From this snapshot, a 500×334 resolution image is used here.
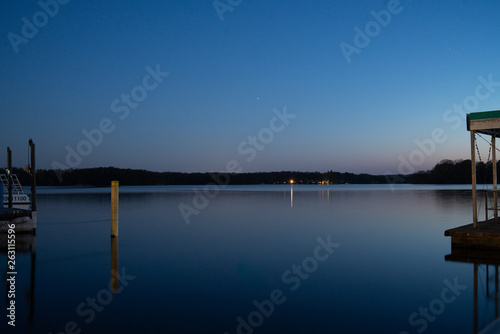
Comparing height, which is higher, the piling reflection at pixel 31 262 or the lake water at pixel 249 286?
the piling reflection at pixel 31 262

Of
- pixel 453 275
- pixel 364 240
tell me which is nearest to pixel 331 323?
pixel 453 275

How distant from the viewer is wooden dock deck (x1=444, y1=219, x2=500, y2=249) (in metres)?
12.8

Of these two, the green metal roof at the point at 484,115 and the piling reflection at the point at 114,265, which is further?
the green metal roof at the point at 484,115

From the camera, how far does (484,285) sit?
9.66 meters

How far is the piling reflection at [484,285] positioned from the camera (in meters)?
7.22

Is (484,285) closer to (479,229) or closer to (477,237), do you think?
(477,237)

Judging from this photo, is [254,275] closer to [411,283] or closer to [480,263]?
[411,283]

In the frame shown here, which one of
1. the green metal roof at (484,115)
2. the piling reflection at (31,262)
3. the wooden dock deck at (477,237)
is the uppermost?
the green metal roof at (484,115)

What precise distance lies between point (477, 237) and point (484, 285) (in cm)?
402

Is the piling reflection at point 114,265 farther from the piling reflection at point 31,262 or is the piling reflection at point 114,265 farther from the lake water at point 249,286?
the piling reflection at point 31,262

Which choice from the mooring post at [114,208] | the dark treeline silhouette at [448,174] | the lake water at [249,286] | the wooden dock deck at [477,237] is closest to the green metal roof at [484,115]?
the wooden dock deck at [477,237]

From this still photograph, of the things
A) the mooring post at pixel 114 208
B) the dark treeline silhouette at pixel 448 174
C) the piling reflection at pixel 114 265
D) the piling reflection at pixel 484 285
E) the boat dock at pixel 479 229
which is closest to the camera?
the piling reflection at pixel 484 285

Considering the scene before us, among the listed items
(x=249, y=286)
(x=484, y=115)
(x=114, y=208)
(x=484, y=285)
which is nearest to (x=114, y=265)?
(x=249, y=286)

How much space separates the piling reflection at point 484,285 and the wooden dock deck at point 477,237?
0.19 meters
